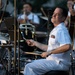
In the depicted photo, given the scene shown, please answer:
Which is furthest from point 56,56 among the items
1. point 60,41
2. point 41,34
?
point 41,34

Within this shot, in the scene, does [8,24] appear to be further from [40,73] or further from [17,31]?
[40,73]

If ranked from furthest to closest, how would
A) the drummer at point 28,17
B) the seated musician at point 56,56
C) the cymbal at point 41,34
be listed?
the drummer at point 28,17, the cymbal at point 41,34, the seated musician at point 56,56

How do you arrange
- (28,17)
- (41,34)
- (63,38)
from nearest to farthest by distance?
(63,38)
(41,34)
(28,17)

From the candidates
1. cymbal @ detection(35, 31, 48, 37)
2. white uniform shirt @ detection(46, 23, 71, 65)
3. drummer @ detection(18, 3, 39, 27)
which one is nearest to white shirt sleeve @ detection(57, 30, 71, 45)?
white uniform shirt @ detection(46, 23, 71, 65)

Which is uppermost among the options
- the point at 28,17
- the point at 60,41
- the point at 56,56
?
the point at 28,17

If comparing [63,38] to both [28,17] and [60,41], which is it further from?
[28,17]

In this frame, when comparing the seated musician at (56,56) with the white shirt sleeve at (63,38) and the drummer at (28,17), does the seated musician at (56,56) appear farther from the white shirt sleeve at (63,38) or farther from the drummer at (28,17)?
the drummer at (28,17)

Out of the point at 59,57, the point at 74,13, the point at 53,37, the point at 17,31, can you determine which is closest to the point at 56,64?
the point at 59,57

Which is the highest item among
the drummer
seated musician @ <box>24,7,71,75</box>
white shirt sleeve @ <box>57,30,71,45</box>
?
the drummer

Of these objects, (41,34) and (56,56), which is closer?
(56,56)

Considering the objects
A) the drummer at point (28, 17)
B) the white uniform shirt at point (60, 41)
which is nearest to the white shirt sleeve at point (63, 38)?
the white uniform shirt at point (60, 41)

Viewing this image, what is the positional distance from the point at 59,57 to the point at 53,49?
0.14 m

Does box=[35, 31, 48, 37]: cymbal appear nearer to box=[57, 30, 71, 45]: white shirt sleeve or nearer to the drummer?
the drummer

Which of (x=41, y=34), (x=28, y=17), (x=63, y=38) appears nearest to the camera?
(x=63, y=38)
